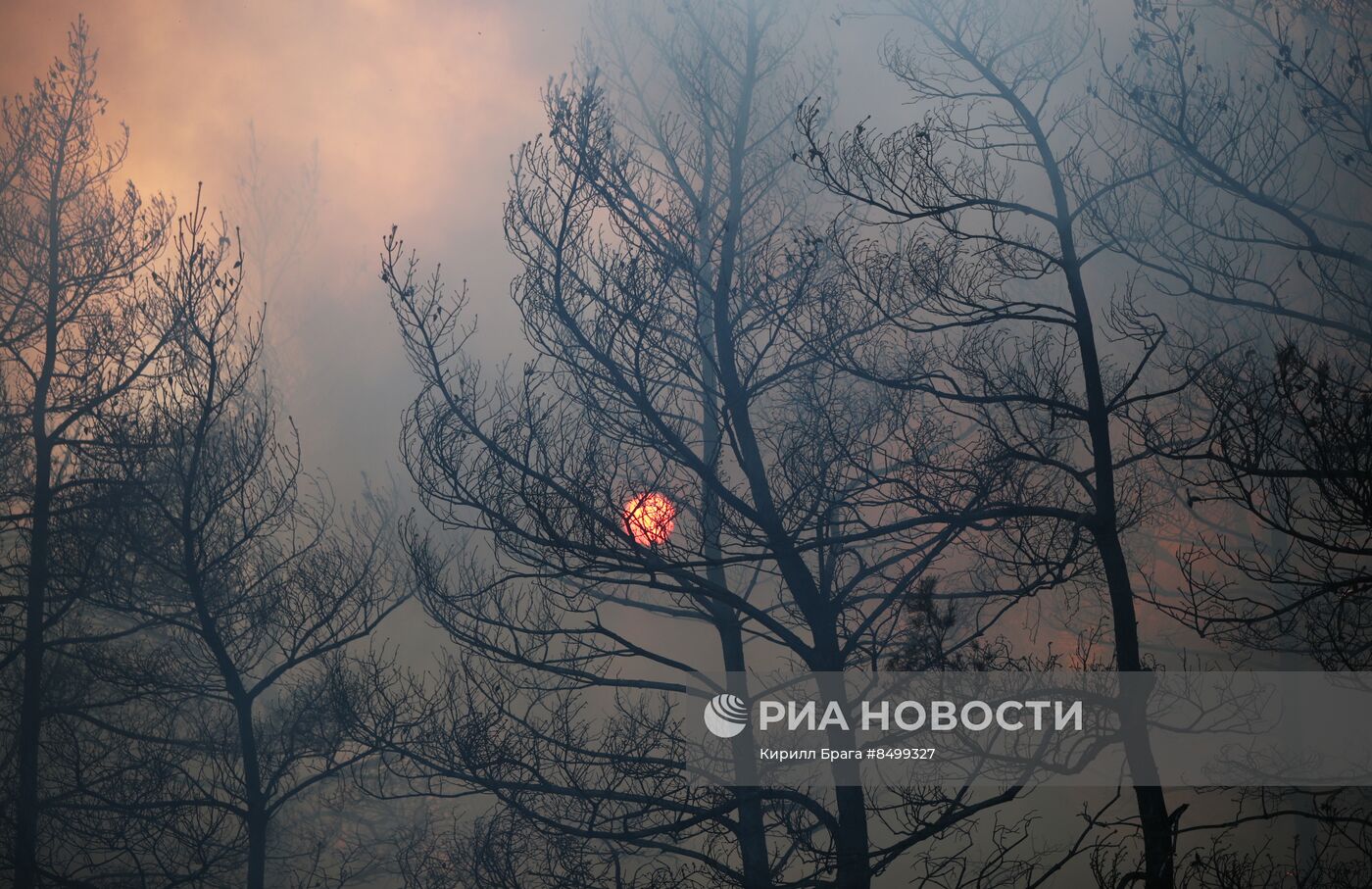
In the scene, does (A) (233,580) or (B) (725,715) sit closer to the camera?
(B) (725,715)

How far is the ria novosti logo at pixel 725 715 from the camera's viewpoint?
5.80 m

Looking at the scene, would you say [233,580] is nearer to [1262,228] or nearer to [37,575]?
[37,575]

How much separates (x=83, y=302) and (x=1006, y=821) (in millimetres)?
6731

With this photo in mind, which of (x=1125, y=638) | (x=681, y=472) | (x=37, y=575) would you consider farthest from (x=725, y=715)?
(x=37, y=575)

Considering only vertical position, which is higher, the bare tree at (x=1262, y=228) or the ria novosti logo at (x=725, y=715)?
the bare tree at (x=1262, y=228)

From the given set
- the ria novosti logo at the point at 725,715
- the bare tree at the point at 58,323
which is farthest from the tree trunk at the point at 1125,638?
the bare tree at the point at 58,323

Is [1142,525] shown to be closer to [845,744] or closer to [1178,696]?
[1178,696]

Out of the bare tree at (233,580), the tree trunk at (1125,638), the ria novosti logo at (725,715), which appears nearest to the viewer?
the tree trunk at (1125,638)

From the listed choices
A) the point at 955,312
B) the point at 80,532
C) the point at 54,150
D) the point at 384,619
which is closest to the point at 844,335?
the point at 955,312

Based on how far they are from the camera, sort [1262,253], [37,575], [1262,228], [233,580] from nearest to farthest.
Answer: [1262,228]
[1262,253]
[37,575]
[233,580]

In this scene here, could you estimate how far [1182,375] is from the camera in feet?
17.4

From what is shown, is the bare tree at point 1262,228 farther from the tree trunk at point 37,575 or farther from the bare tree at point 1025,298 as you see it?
the tree trunk at point 37,575

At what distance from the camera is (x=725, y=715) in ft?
19.2

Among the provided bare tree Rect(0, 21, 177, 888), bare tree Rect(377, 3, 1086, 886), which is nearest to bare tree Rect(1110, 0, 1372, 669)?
bare tree Rect(377, 3, 1086, 886)
